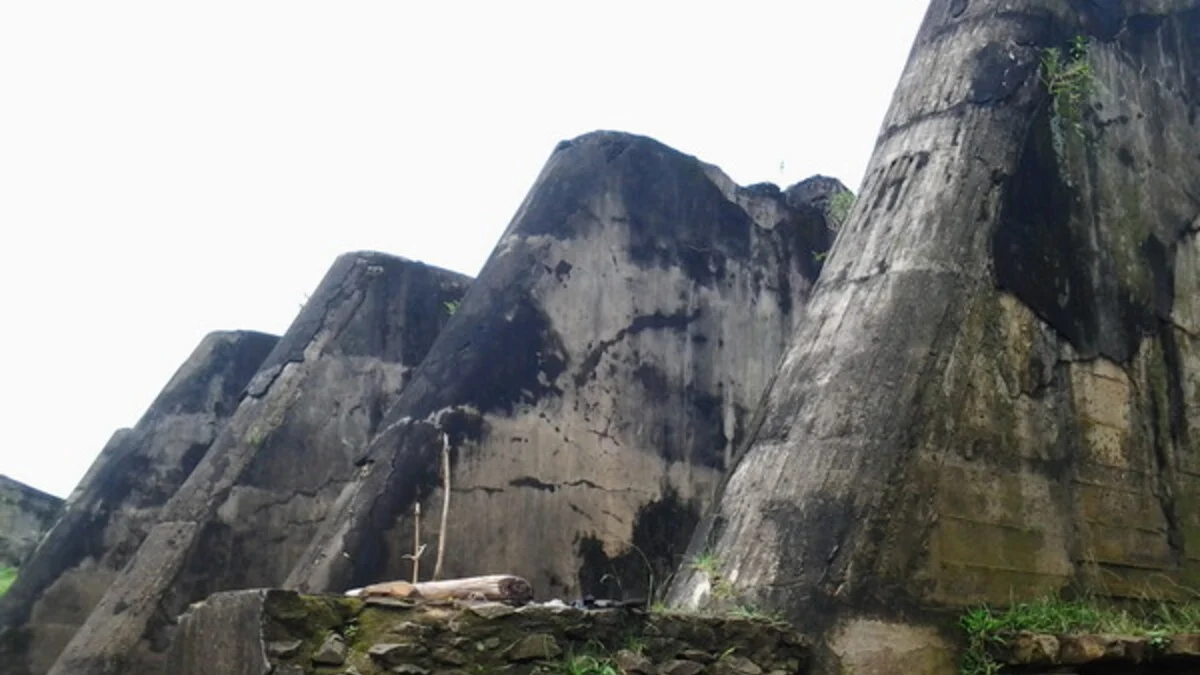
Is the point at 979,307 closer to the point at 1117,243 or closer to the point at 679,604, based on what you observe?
the point at 1117,243

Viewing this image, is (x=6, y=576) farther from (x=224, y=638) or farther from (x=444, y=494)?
(x=224, y=638)

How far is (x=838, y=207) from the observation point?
23.6 ft

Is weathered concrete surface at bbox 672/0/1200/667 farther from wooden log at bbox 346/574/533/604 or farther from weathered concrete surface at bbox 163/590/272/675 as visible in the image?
weathered concrete surface at bbox 163/590/272/675

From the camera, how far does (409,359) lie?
739 centimetres

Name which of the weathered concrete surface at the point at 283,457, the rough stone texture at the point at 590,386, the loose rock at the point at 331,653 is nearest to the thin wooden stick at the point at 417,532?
the rough stone texture at the point at 590,386

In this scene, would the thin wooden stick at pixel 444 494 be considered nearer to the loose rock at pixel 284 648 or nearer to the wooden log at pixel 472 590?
the wooden log at pixel 472 590

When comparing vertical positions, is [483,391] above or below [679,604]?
above

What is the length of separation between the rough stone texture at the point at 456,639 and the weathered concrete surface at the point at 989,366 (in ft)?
0.98

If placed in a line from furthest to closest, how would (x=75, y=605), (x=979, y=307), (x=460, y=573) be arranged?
1. (x=75, y=605)
2. (x=460, y=573)
3. (x=979, y=307)

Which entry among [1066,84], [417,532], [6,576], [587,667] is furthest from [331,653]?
[6,576]

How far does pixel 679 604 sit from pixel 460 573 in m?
1.30

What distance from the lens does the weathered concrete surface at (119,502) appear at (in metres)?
7.98

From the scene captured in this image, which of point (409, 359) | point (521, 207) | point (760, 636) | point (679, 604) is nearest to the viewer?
point (760, 636)

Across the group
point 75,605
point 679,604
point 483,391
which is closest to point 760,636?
point 679,604
